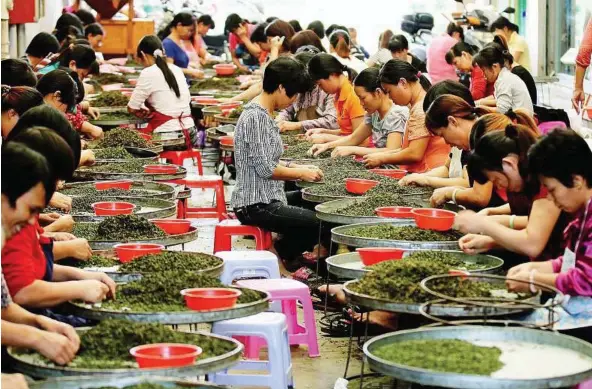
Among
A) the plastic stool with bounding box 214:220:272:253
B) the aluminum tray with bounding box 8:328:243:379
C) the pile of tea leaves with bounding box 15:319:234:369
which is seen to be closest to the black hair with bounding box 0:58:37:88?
the plastic stool with bounding box 214:220:272:253

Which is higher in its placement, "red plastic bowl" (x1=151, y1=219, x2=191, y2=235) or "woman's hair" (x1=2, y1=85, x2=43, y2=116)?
"woman's hair" (x1=2, y1=85, x2=43, y2=116)

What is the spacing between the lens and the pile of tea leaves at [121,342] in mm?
3123

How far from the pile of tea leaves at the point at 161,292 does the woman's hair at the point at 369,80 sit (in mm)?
3605

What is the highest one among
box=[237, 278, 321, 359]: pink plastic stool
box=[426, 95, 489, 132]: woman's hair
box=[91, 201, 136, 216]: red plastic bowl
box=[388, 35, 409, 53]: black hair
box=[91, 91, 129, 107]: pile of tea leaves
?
box=[426, 95, 489, 132]: woman's hair

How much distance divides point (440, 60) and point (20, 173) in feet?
37.0

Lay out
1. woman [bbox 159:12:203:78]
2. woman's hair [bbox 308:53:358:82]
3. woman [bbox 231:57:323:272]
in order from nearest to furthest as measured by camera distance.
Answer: woman [bbox 231:57:323:272] → woman's hair [bbox 308:53:358:82] → woman [bbox 159:12:203:78]

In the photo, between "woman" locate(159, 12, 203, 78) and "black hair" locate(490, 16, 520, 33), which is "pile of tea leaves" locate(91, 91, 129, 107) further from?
"black hair" locate(490, 16, 520, 33)

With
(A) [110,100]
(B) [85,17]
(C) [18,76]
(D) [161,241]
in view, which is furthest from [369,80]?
(B) [85,17]

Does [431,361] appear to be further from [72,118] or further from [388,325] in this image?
[72,118]

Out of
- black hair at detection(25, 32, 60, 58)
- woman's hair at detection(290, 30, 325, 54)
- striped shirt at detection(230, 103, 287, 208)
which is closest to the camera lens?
striped shirt at detection(230, 103, 287, 208)

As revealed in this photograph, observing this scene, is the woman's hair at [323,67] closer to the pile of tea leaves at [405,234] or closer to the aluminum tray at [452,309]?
the pile of tea leaves at [405,234]

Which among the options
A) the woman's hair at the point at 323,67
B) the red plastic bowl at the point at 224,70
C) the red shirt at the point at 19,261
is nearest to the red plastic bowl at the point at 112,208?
the red shirt at the point at 19,261

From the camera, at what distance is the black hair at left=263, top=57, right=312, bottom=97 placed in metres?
6.16

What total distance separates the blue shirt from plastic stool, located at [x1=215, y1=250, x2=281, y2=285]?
Answer: 27.1 feet
